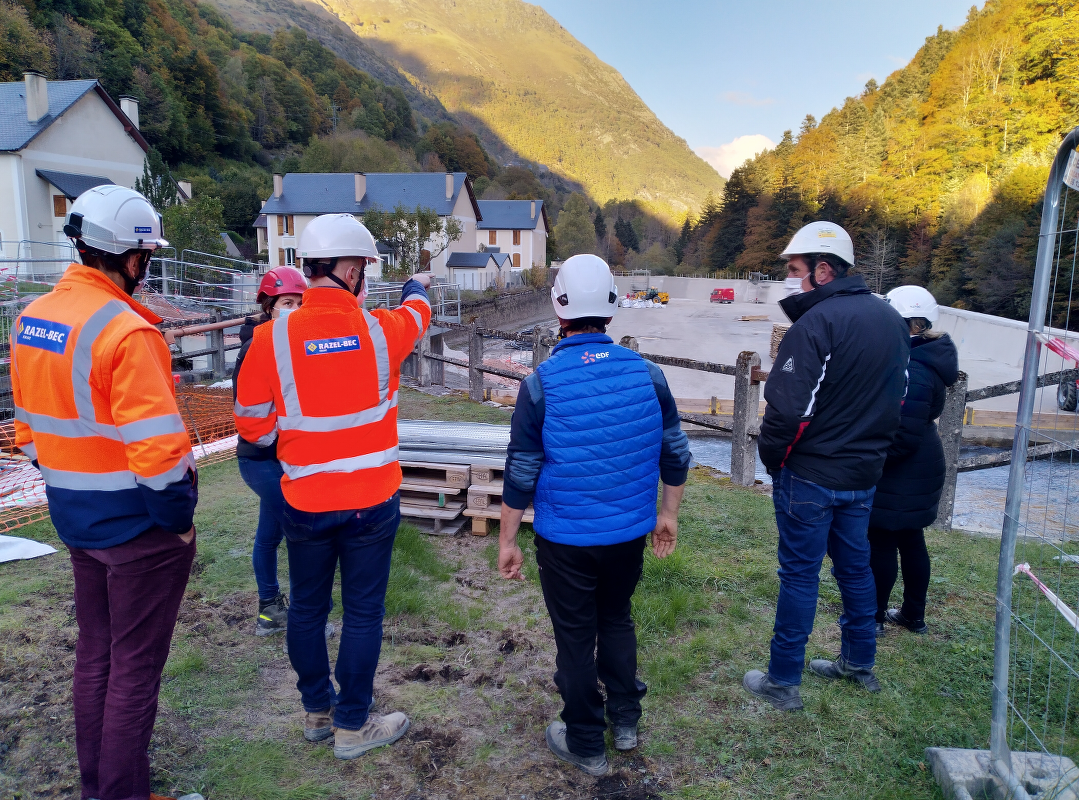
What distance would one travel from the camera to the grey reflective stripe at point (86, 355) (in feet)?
7.21

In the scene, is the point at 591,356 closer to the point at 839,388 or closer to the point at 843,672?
the point at 839,388

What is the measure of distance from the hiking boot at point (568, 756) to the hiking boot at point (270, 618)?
1.76m

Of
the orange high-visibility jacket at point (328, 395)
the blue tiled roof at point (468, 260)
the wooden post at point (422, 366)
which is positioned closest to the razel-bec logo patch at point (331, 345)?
the orange high-visibility jacket at point (328, 395)

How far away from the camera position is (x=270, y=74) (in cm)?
9494

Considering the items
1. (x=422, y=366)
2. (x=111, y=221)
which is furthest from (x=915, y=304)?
(x=422, y=366)

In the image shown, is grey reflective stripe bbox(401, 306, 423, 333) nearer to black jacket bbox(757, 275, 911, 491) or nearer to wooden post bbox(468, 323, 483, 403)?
black jacket bbox(757, 275, 911, 491)

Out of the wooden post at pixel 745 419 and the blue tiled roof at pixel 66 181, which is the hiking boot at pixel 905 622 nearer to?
the wooden post at pixel 745 419

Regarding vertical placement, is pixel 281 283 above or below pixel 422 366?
above

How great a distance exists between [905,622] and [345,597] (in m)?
3.25

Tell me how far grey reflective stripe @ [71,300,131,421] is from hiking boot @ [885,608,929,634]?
424cm

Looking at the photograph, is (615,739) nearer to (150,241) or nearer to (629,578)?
(629,578)

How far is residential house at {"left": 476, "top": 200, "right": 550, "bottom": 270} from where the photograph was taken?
236 feet

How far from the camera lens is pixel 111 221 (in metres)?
2.30

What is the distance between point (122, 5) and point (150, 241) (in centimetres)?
8291
